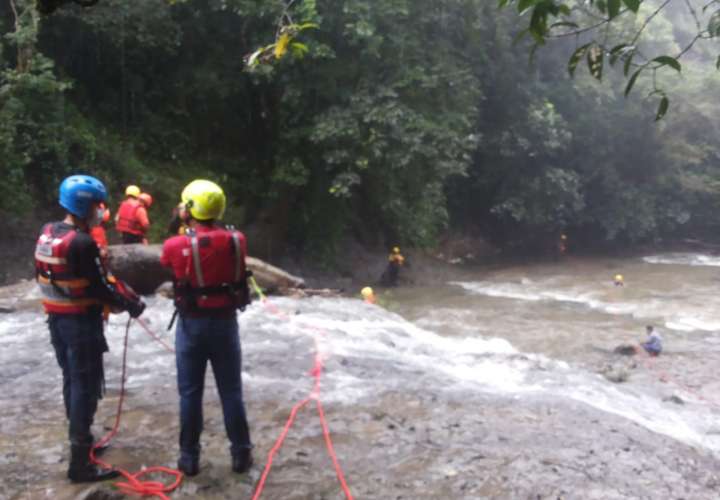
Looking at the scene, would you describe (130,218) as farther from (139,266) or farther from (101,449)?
(101,449)

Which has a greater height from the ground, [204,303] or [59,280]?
[59,280]

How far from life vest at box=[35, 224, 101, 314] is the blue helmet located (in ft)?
0.39

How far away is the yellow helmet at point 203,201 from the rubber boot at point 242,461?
1405 mm

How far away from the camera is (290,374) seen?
6473mm

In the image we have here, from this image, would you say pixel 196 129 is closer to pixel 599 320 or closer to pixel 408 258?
pixel 408 258

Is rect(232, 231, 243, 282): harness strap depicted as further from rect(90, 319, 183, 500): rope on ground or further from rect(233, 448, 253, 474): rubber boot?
rect(90, 319, 183, 500): rope on ground

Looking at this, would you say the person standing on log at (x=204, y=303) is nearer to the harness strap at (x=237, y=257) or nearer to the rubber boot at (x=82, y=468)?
the harness strap at (x=237, y=257)

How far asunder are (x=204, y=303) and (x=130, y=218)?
7.46 meters

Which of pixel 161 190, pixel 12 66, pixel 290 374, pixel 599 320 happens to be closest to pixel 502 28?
pixel 599 320

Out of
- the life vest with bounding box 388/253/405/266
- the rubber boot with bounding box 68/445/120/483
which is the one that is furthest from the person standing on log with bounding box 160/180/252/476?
the life vest with bounding box 388/253/405/266

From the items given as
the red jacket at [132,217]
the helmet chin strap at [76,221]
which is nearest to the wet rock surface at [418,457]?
the helmet chin strap at [76,221]

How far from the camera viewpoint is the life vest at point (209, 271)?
3.64m

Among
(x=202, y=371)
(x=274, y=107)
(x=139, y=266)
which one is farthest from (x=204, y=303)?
(x=274, y=107)

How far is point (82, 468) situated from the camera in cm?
375
